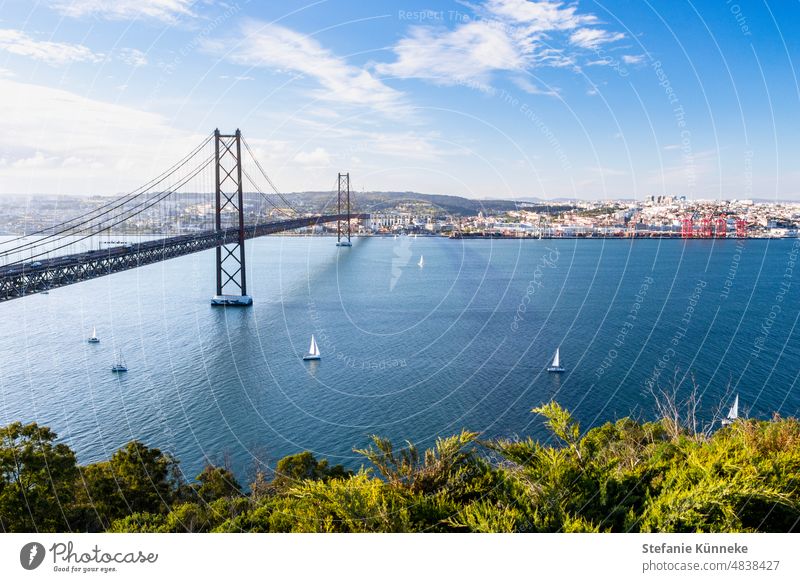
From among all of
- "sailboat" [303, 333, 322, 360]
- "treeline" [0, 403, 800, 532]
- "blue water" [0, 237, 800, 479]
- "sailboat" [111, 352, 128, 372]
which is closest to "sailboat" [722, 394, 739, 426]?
"blue water" [0, 237, 800, 479]

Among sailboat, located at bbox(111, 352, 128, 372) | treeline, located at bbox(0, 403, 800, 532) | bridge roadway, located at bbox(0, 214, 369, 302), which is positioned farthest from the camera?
sailboat, located at bbox(111, 352, 128, 372)

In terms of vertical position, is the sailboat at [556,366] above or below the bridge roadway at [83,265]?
below

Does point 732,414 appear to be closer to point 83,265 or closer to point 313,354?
point 313,354

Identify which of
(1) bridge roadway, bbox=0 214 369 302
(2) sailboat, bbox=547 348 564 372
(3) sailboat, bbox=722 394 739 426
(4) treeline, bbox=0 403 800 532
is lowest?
(3) sailboat, bbox=722 394 739 426

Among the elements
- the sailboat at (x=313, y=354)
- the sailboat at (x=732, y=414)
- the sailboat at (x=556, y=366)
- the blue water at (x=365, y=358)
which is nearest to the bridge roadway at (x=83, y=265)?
the blue water at (x=365, y=358)

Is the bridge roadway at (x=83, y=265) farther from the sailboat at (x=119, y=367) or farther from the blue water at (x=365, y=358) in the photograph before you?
the blue water at (x=365, y=358)

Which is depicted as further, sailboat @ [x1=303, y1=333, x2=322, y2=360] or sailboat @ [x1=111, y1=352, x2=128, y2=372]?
sailboat @ [x1=303, y1=333, x2=322, y2=360]

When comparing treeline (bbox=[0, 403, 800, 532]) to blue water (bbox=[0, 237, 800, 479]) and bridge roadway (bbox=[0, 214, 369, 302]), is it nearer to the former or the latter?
blue water (bbox=[0, 237, 800, 479])

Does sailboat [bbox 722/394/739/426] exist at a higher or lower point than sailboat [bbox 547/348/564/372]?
lower
